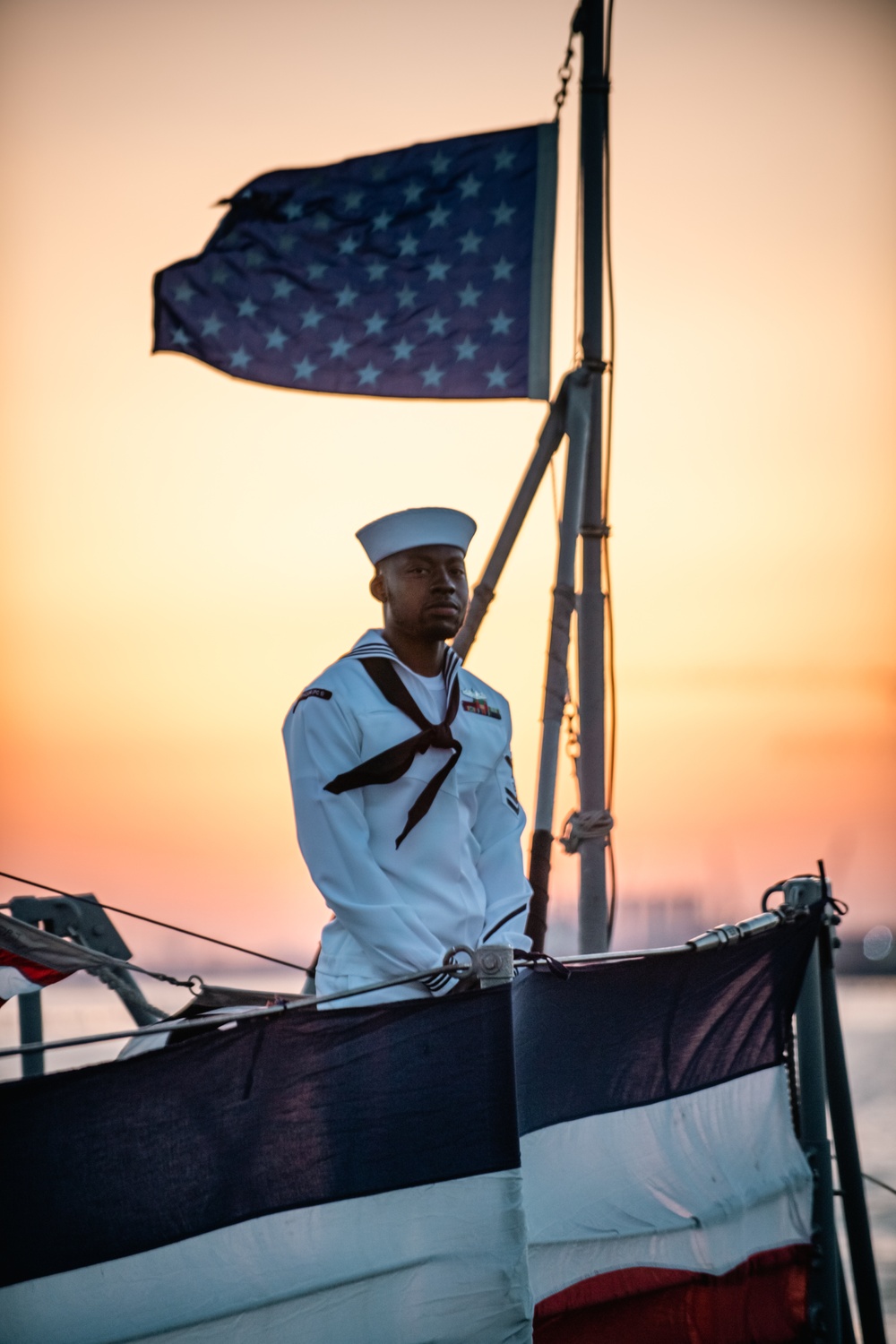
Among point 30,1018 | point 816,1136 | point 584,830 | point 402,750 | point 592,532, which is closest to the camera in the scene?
point 402,750

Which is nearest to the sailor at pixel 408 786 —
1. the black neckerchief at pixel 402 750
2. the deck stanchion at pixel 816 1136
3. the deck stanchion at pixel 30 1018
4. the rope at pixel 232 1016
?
the black neckerchief at pixel 402 750

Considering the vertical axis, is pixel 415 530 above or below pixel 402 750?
above

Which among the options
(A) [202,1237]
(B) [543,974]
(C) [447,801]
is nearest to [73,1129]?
(A) [202,1237]

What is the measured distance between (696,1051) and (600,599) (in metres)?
3.03

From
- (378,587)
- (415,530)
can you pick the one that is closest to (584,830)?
(378,587)

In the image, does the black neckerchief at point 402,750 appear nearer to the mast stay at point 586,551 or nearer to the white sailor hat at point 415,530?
the white sailor hat at point 415,530

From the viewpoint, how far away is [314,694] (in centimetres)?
360

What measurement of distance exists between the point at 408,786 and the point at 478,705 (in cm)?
42

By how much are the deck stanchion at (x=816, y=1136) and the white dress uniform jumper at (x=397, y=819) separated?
1.00m

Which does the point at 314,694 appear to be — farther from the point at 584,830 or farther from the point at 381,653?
the point at 584,830

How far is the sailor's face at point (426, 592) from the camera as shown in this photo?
149 inches

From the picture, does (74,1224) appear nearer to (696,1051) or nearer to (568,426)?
(696,1051)

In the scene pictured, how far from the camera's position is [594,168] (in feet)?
22.5

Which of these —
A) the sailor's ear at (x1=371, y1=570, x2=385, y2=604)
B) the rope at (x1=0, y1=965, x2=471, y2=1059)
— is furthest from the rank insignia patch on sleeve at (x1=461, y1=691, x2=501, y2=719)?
the rope at (x1=0, y1=965, x2=471, y2=1059)
